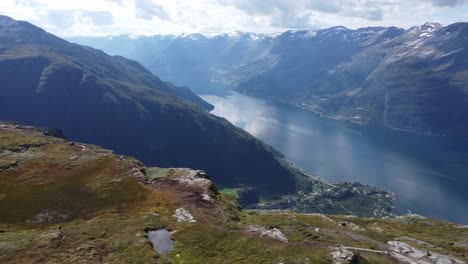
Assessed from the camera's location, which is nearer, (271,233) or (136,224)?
(136,224)

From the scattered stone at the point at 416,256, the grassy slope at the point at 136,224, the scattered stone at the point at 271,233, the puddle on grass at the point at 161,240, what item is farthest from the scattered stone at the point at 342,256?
the puddle on grass at the point at 161,240

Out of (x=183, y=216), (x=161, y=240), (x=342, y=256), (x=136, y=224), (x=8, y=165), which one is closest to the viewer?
(x=342, y=256)

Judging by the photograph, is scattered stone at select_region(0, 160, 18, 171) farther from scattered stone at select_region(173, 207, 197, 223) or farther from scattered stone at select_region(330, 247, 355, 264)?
scattered stone at select_region(330, 247, 355, 264)

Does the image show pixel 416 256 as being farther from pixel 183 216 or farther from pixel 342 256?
pixel 183 216

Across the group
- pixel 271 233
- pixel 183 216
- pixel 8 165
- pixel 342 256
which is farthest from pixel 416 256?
pixel 8 165

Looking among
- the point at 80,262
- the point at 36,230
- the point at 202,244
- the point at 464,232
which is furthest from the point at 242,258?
the point at 464,232

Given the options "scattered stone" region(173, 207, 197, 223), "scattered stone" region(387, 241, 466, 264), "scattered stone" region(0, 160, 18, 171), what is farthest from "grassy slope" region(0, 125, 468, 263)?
"scattered stone" region(387, 241, 466, 264)

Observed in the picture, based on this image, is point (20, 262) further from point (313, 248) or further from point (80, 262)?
point (313, 248)
